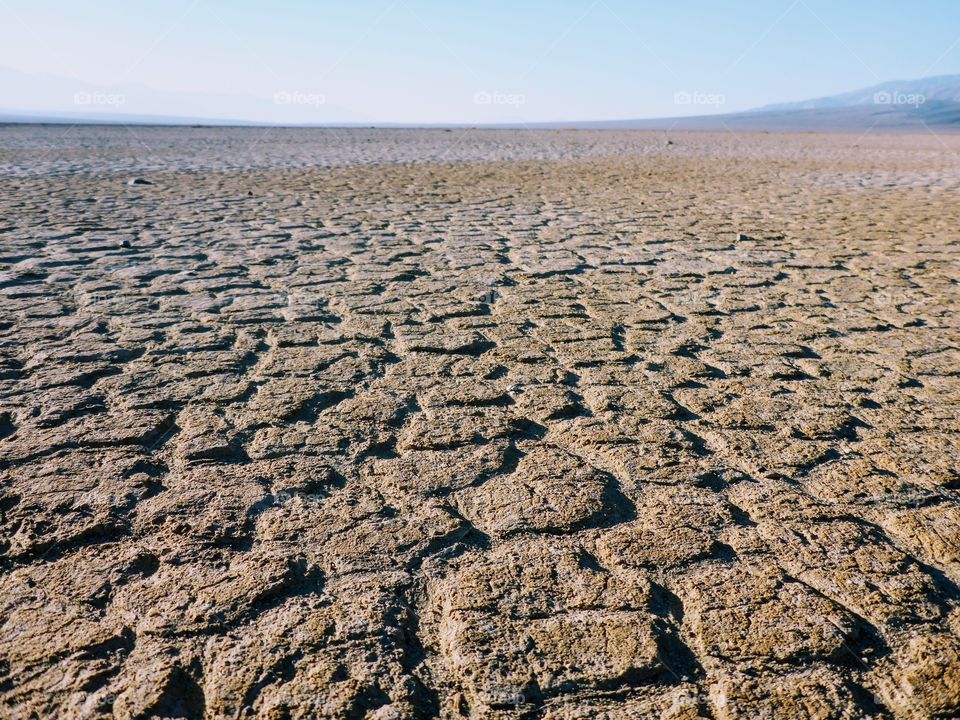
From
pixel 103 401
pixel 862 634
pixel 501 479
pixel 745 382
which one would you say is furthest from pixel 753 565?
pixel 103 401

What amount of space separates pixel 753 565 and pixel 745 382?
5.39 feet

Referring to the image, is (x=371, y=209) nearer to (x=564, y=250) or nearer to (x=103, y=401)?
(x=564, y=250)

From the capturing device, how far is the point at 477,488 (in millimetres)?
2840

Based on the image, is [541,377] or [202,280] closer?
[541,377]

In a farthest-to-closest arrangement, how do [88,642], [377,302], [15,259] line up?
[15,259]
[377,302]
[88,642]

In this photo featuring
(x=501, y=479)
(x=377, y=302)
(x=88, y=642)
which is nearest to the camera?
(x=88, y=642)

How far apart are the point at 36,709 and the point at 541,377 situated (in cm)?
260

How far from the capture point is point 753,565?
7.86 feet

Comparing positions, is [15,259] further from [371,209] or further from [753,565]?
[753,565]

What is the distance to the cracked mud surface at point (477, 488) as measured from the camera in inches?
77.8

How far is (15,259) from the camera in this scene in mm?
6484

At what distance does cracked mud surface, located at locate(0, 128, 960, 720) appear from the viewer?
6.48ft

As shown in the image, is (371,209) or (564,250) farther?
(371,209)

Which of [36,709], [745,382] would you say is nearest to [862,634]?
[745,382]
